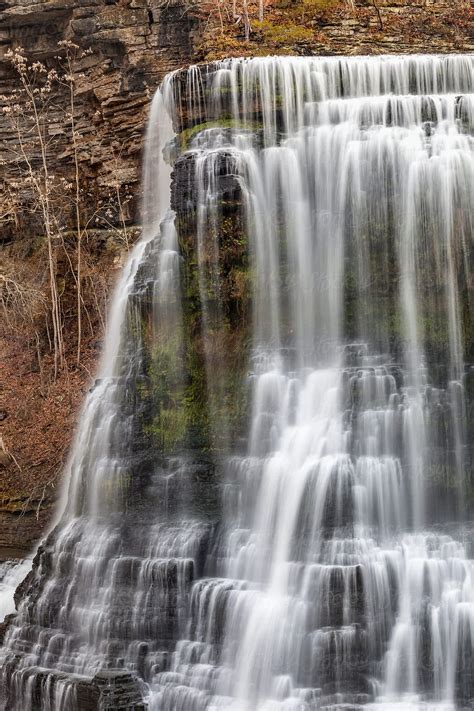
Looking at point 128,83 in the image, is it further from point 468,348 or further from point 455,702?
point 455,702

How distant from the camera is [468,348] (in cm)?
1803

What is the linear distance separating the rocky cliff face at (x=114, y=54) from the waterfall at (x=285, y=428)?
5.28m

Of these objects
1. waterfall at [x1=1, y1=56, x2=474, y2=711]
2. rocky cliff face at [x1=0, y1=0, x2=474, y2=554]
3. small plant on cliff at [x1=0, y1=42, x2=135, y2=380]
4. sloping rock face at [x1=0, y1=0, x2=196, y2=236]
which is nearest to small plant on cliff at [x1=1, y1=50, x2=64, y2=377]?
small plant on cliff at [x1=0, y1=42, x2=135, y2=380]

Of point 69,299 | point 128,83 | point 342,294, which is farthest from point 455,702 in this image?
point 128,83

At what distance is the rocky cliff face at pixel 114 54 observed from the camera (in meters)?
27.2

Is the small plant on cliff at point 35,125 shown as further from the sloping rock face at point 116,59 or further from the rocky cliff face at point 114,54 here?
the sloping rock face at point 116,59

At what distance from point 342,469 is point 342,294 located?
4295mm

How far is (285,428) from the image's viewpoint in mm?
17938

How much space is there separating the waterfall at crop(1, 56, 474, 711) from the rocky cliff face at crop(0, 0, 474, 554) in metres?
5.28

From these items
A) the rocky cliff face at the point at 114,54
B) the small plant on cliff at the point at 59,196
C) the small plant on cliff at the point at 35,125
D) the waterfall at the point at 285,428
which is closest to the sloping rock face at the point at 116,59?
the rocky cliff face at the point at 114,54

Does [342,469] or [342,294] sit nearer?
[342,469]

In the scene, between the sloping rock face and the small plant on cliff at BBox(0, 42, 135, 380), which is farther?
the sloping rock face

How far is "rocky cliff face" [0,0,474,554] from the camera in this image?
27.2 m

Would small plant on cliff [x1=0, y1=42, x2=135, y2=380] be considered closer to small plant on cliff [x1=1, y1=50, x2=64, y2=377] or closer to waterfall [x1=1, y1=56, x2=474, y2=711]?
small plant on cliff [x1=1, y1=50, x2=64, y2=377]
